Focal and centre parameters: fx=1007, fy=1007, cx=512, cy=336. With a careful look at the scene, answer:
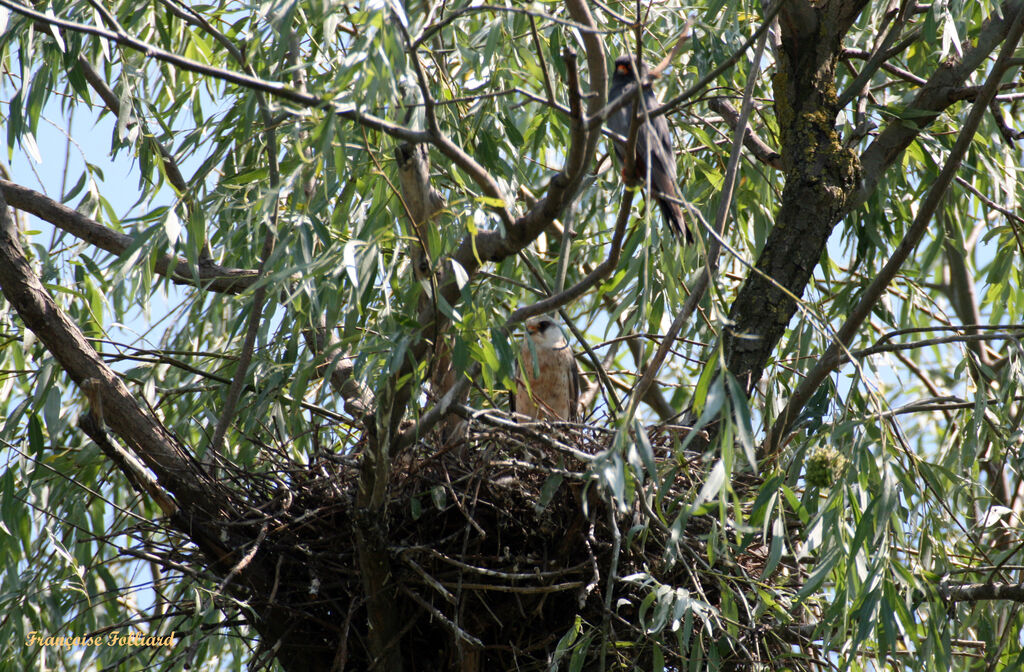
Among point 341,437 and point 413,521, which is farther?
point 341,437

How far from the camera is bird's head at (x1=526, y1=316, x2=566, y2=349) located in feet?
12.2

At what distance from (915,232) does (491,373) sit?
134cm

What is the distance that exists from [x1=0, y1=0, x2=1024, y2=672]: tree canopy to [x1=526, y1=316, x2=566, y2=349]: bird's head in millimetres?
338

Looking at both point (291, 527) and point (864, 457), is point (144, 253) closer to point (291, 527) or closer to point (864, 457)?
point (291, 527)

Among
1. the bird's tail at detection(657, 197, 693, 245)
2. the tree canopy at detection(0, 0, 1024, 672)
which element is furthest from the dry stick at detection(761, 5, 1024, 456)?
the bird's tail at detection(657, 197, 693, 245)

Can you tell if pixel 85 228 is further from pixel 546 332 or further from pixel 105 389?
pixel 546 332

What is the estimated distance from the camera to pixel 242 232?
3176 millimetres

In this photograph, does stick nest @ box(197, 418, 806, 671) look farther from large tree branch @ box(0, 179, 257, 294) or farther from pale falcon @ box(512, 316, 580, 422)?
pale falcon @ box(512, 316, 580, 422)

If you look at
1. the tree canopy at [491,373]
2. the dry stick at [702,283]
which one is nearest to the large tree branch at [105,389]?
the tree canopy at [491,373]

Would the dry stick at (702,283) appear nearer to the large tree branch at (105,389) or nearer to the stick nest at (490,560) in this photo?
the stick nest at (490,560)

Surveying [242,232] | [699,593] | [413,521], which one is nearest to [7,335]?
[242,232]

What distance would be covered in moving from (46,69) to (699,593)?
2373mm

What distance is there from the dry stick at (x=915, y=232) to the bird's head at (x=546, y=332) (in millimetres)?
1077

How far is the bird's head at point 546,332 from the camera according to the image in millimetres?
3717
